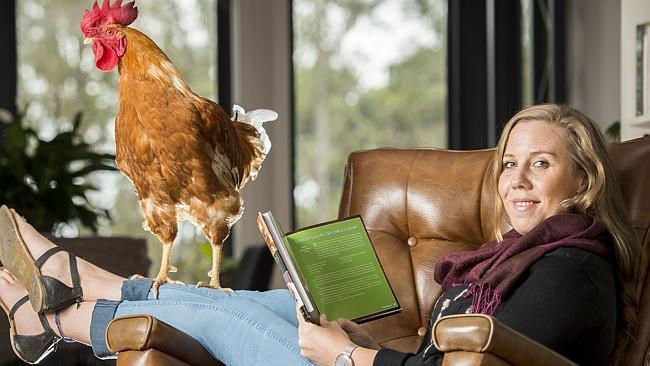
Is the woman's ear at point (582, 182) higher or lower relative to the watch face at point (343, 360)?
higher

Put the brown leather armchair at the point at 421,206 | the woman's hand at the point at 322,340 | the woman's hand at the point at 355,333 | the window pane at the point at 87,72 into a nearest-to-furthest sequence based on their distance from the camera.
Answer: the woman's hand at the point at 322,340 → the woman's hand at the point at 355,333 → the brown leather armchair at the point at 421,206 → the window pane at the point at 87,72

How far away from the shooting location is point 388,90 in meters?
5.21

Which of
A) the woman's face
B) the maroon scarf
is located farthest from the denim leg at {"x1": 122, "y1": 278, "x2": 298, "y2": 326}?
the woman's face

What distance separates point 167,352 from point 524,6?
3.84m

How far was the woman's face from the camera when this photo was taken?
2.03 m

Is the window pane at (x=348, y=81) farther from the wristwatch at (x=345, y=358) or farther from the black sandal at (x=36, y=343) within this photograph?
the wristwatch at (x=345, y=358)

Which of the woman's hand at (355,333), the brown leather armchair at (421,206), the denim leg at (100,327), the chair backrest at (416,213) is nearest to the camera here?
the woman's hand at (355,333)

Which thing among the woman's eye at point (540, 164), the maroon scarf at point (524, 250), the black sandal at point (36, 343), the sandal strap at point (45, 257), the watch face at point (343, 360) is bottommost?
the black sandal at point (36, 343)

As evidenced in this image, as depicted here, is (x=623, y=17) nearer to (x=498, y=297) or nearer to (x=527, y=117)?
(x=527, y=117)

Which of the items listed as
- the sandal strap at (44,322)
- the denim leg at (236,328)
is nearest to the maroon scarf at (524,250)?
the denim leg at (236,328)

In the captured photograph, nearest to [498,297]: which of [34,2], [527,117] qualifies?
[527,117]

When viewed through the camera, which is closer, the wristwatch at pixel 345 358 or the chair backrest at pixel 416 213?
the wristwatch at pixel 345 358

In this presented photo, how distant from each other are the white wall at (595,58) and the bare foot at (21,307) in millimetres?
3406

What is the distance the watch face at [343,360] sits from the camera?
6.11ft
